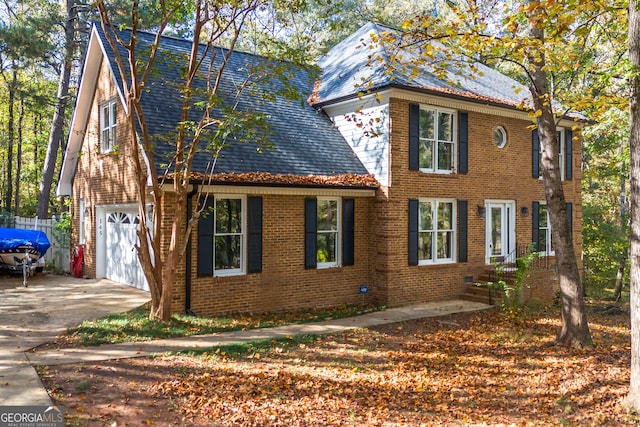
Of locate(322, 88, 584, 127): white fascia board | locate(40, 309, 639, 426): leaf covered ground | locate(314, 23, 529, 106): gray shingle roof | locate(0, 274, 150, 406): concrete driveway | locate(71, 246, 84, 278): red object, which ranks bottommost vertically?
locate(40, 309, 639, 426): leaf covered ground

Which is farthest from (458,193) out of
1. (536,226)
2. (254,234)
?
(254,234)

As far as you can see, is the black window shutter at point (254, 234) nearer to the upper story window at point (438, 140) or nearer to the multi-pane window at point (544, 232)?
the upper story window at point (438, 140)

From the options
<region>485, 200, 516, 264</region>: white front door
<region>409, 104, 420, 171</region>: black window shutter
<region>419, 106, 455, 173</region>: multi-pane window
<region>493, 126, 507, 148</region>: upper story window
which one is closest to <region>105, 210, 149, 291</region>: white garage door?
<region>409, 104, 420, 171</region>: black window shutter

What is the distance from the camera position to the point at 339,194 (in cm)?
1320

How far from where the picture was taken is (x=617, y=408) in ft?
22.0

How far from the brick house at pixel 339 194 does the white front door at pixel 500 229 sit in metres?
0.05

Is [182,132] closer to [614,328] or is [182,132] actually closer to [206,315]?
[206,315]

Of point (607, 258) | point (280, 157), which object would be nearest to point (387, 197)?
point (280, 157)

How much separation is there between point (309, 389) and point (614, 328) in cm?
923

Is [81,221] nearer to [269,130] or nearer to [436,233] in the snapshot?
[269,130]

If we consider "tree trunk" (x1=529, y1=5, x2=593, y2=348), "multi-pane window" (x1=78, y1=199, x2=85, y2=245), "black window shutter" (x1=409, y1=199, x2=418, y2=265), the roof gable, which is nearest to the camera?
"tree trunk" (x1=529, y1=5, x2=593, y2=348)

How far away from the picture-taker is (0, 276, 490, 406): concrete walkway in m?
6.84

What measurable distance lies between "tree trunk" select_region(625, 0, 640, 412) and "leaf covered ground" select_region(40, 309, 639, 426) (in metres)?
0.42

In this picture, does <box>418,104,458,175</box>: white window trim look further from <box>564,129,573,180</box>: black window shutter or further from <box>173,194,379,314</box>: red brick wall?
<box>564,129,573,180</box>: black window shutter
